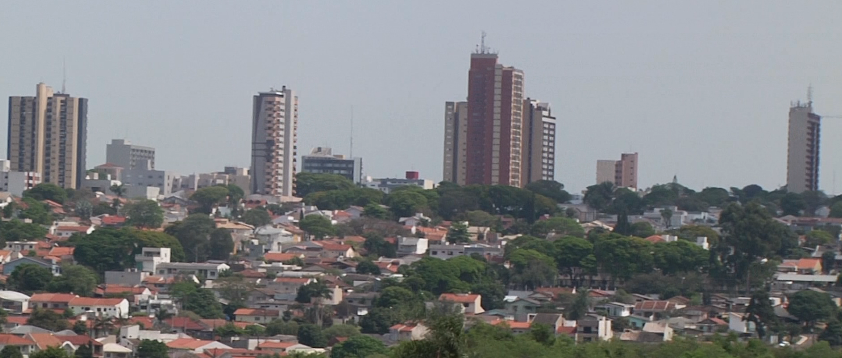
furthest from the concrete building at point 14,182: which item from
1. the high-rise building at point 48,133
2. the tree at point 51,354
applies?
the tree at point 51,354

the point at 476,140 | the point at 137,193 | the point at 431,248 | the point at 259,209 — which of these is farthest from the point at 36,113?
the point at 431,248

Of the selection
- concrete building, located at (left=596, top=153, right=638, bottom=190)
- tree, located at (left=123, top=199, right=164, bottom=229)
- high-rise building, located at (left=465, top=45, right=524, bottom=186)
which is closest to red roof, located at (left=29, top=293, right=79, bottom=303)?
tree, located at (left=123, top=199, right=164, bottom=229)

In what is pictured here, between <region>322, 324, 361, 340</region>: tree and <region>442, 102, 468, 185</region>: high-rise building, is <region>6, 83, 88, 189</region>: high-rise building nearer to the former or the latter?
<region>442, 102, 468, 185</region>: high-rise building

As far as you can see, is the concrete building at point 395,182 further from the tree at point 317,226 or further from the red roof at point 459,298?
the red roof at point 459,298

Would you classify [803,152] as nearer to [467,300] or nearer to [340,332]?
[467,300]

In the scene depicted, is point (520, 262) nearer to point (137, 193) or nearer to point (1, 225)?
point (1, 225)
